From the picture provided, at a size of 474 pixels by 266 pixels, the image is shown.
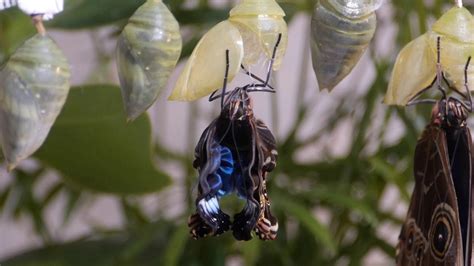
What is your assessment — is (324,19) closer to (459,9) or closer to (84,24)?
(459,9)

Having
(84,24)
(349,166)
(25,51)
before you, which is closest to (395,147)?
(349,166)

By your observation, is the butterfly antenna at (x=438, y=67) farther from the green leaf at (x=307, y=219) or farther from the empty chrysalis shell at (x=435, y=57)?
the green leaf at (x=307, y=219)

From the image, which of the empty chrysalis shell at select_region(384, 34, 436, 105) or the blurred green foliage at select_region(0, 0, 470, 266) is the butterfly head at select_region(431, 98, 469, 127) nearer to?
the empty chrysalis shell at select_region(384, 34, 436, 105)

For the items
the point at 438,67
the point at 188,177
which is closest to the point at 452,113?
the point at 438,67

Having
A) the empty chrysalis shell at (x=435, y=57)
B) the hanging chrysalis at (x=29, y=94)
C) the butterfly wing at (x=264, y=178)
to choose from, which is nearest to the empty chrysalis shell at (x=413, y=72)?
the empty chrysalis shell at (x=435, y=57)

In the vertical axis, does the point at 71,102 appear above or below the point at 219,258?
above
